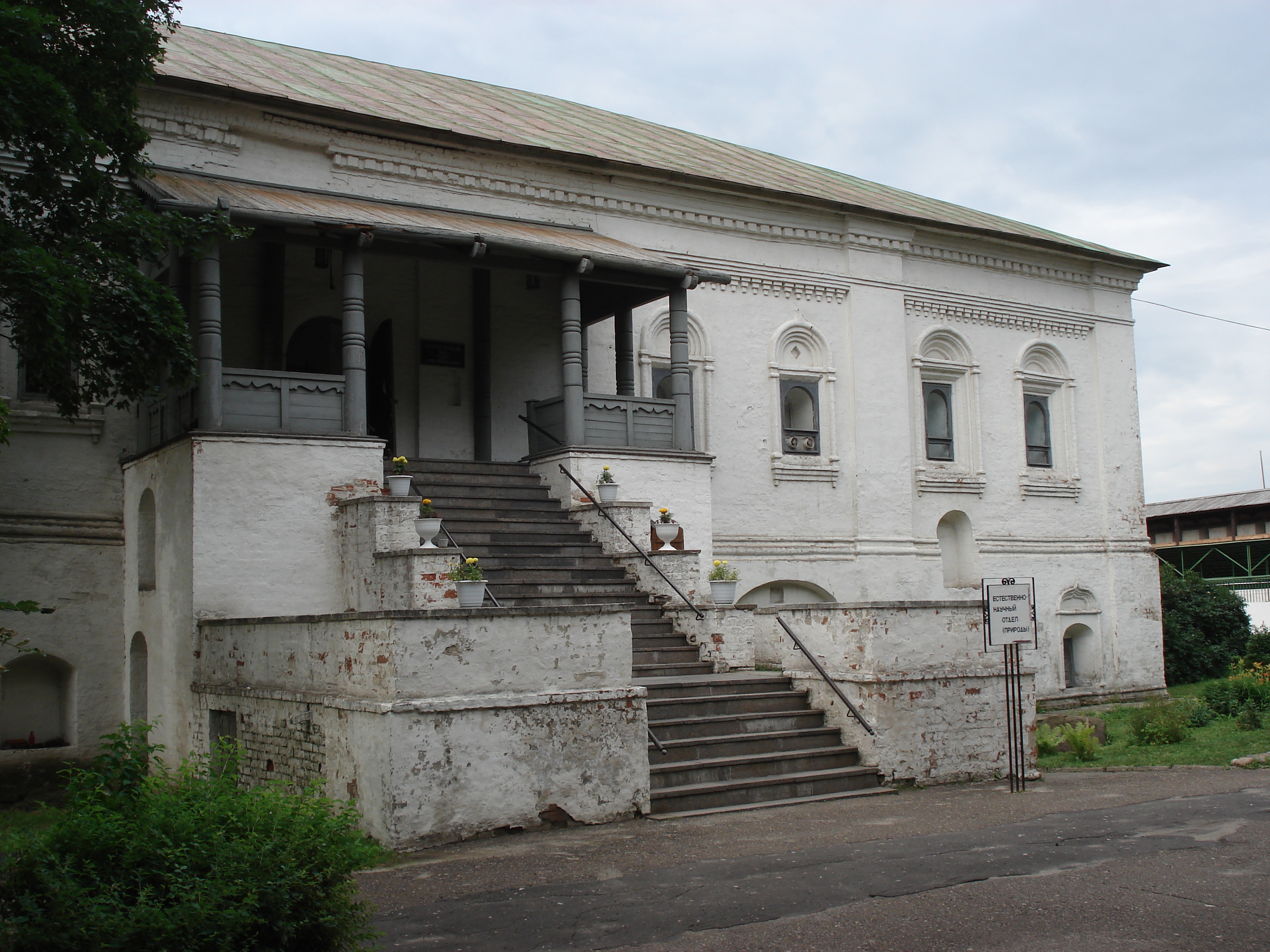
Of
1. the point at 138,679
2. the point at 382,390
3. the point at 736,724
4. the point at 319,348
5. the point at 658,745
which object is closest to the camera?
the point at 658,745

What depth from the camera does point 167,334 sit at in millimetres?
10617

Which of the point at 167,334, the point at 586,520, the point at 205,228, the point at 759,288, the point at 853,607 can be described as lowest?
the point at 853,607

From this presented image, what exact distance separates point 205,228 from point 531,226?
242 inches

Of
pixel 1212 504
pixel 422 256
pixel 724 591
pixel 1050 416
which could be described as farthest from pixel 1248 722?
pixel 1212 504

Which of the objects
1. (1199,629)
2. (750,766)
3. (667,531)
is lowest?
(750,766)

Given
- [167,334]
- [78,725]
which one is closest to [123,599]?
[78,725]

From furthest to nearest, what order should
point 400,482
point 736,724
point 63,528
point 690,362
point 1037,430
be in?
point 1037,430 < point 690,362 < point 63,528 < point 400,482 < point 736,724

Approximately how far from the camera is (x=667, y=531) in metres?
15.0

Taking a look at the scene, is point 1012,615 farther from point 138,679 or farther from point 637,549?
point 138,679

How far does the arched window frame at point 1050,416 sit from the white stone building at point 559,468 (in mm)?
88

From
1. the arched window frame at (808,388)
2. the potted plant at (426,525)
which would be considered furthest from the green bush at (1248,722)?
the potted plant at (426,525)

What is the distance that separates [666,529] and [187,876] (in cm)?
1021

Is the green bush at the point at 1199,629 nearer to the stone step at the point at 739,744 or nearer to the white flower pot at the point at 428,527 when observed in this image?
the stone step at the point at 739,744

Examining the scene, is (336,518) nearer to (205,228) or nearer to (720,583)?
(205,228)
